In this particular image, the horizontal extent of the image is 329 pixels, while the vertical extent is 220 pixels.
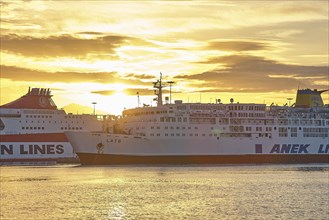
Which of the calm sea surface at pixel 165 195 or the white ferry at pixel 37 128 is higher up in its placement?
the white ferry at pixel 37 128

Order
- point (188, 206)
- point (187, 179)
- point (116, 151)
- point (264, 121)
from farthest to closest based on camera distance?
point (264, 121) → point (116, 151) → point (187, 179) → point (188, 206)

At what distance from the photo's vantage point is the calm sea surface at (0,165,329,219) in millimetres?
42406

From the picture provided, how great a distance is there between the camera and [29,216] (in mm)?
41281

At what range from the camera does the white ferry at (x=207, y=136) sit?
8838cm

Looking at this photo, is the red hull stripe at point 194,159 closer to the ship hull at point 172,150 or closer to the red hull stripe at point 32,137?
the ship hull at point 172,150

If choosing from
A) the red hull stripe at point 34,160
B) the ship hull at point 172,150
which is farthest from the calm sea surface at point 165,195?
the red hull stripe at point 34,160

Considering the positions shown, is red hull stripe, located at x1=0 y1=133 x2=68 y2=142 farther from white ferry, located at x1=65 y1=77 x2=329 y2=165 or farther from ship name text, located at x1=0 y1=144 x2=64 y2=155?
white ferry, located at x1=65 y1=77 x2=329 y2=165

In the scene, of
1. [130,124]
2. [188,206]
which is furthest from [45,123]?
[188,206]

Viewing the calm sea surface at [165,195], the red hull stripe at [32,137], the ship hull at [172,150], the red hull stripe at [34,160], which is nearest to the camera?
the calm sea surface at [165,195]

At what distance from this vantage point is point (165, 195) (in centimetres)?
5259

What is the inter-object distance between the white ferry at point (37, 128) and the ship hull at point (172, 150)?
53.9 feet

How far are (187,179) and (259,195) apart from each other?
598 inches

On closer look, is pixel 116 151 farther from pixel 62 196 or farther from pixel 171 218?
pixel 171 218

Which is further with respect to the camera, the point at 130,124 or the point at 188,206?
the point at 130,124
